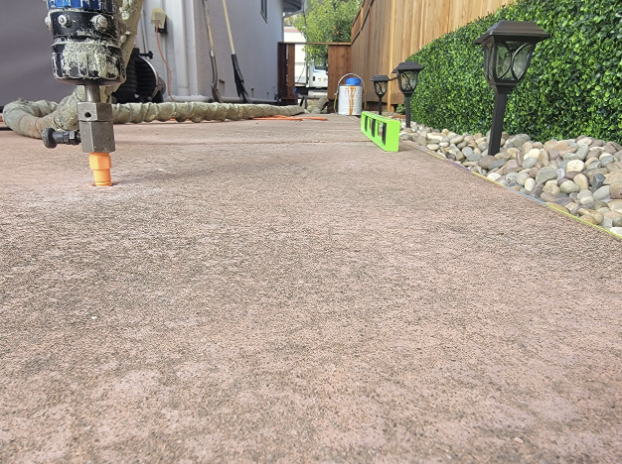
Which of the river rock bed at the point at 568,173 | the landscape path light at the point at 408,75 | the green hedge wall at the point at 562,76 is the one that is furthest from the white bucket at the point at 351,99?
the river rock bed at the point at 568,173

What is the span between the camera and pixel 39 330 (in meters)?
0.86

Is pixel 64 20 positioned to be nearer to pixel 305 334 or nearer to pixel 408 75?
pixel 305 334

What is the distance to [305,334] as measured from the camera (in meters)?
0.87

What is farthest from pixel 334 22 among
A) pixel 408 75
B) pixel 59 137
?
pixel 59 137

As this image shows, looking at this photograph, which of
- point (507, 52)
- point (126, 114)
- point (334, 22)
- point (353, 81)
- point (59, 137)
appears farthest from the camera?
point (334, 22)

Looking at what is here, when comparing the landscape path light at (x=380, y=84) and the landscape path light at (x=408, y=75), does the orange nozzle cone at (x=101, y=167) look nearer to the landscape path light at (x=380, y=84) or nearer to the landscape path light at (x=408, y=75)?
the landscape path light at (x=408, y=75)

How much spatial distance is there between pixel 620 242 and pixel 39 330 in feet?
4.98

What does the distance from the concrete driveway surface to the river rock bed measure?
49 centimetres

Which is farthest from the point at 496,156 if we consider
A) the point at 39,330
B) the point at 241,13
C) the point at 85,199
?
the point at 241,13

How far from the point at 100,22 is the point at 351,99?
8.80 meters

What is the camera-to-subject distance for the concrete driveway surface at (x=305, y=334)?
2.05 ft

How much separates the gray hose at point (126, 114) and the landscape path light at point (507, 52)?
289cm

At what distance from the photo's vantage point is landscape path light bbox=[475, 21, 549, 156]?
8.81 feet

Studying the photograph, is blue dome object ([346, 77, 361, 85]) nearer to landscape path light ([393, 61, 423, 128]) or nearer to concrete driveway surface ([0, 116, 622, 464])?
landscape path light ([393, 61, 423, 128])
